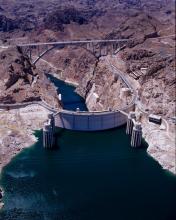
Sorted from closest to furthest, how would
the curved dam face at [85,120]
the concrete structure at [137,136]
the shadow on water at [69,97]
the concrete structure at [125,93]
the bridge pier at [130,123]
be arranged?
the concrete structure at [137,136] → the bridge pier at [130,123] → the curved dam face at [85,120] → the concrete structure at [125,93] → the shadow on water at [69,97]

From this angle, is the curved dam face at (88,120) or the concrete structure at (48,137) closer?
the concrete structure at (48,137)

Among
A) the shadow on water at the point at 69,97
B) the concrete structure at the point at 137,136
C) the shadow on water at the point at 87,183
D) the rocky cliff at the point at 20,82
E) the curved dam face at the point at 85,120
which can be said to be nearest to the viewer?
the shadow on water at the point at 87,183

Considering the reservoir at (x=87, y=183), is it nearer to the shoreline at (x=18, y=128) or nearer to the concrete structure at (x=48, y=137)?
the concrete structure at (x=48, y=137)

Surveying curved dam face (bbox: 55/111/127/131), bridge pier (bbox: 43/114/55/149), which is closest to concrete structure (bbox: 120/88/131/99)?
curved dam face (bbox: 55/111/127/131)

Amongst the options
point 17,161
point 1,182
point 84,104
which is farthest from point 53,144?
point 84,104

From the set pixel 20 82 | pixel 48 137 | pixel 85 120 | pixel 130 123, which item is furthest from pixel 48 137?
pixel 20 82

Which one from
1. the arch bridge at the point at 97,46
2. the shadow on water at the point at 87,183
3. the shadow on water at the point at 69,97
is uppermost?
the arch bridge at the point at 97,46

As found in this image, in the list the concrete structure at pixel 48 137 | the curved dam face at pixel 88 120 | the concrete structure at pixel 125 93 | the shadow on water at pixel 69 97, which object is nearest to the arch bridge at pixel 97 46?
the shadow on water at pixel 69 97
